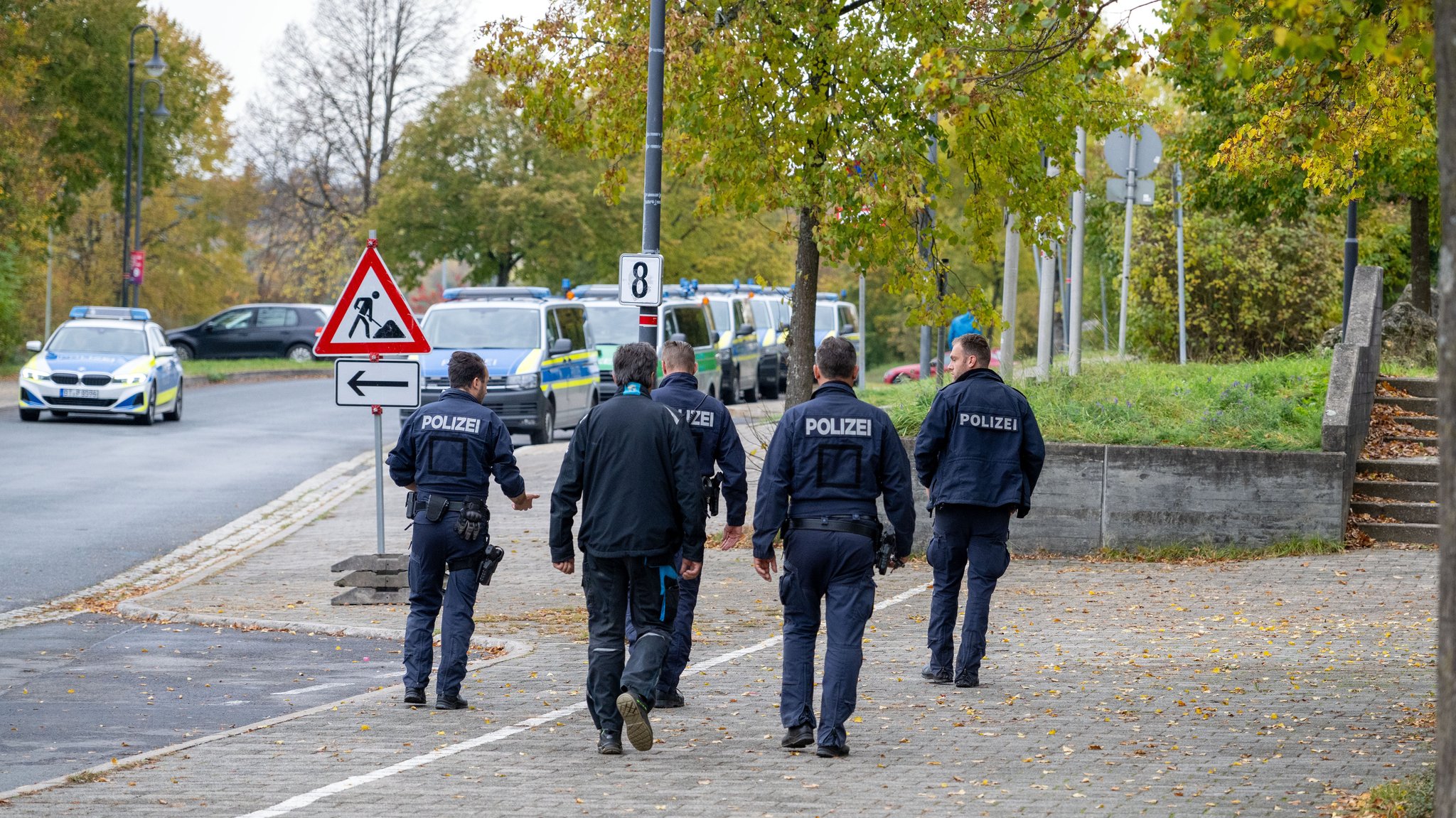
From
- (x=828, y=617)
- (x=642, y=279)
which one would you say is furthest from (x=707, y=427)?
(x=642, y=279)

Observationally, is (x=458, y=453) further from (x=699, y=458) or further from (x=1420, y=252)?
(x=1420, y=252)

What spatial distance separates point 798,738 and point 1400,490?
895cm

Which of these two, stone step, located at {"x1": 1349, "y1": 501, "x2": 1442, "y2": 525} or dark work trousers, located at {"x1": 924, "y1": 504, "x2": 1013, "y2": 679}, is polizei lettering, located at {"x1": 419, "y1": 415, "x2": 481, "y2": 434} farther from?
stone step, located at {"x1": 1349, "y1": 501, "x2": 1442, "y2": 525}

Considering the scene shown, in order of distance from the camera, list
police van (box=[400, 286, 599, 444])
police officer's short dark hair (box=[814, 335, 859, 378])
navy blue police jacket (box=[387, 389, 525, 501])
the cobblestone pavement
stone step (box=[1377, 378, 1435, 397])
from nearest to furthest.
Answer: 1. the cobblestone pavement
2. police officer's short dark hair (box=[814, 335, 859, 378])
3. navy blue police jacket (box=[387, 389, 525, 501])
4. stone step (box=[1377, 378, 1435, 397])
5. police van (box=[400, 286, 599, 444])

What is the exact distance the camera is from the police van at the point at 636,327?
93.6 ft

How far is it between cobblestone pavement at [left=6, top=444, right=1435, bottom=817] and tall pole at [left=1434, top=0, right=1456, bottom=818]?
2040 mm

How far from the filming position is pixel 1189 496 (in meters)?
13.7

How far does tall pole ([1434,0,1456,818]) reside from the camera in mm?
3959

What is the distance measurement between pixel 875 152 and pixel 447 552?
19.3 feet

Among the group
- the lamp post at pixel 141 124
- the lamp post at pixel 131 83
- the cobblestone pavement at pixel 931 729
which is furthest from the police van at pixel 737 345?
the cobblestone pavement at pixel 931 729

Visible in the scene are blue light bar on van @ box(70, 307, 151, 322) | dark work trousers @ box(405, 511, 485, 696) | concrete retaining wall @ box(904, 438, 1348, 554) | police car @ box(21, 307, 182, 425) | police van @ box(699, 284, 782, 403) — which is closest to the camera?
dark work trousers @ box(405, 511, 485, 696)

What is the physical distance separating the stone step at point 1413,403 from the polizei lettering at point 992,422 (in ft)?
29.4

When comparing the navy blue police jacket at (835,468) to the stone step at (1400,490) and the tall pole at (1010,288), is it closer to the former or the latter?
the stone step at (1400,490)

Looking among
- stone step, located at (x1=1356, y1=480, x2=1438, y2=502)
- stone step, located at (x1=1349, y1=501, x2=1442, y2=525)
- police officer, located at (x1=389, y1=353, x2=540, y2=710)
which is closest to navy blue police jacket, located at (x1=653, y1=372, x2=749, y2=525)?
police officer, located at (x1=389, y1=353, x2=540, y2=710)
